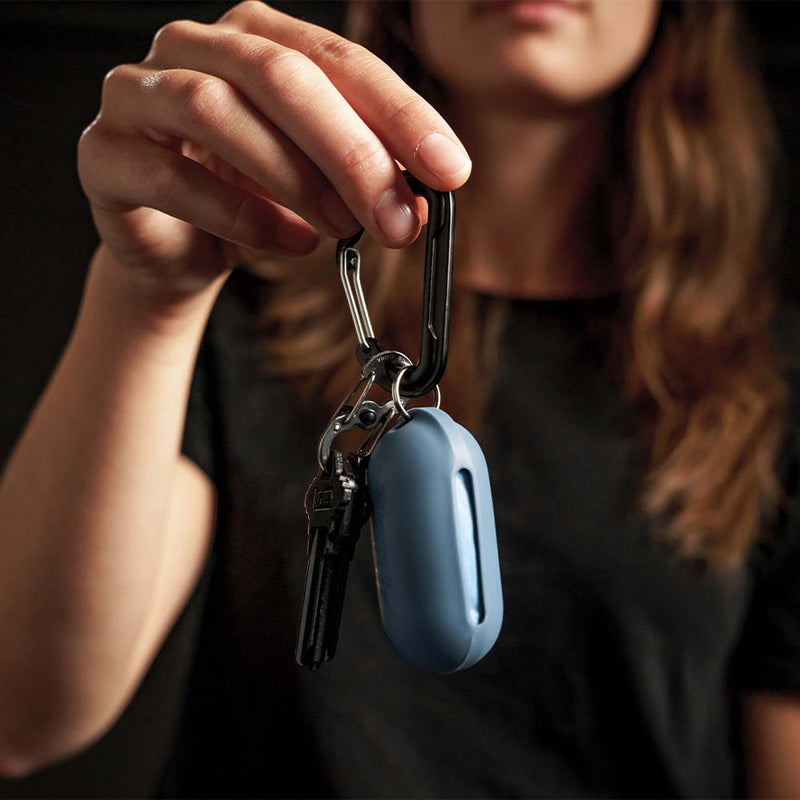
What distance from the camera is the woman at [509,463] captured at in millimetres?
Result: 638

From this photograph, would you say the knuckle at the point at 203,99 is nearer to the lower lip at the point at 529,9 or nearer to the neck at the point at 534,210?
the lower lip at the point at 529,9

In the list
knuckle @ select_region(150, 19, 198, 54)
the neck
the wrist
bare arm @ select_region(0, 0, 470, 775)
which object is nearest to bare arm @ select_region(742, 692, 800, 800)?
the neck

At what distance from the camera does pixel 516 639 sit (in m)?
0.79

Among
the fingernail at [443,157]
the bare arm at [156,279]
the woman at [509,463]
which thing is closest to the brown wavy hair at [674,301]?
the woman at [509,463]

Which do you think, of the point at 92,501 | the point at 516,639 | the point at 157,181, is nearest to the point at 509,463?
the point at 516,639

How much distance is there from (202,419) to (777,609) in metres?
0.56

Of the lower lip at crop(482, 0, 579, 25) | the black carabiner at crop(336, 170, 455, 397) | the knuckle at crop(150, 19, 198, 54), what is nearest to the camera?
the black carabiner at crop(336, 170, 455, 397)

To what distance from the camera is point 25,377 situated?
110cm

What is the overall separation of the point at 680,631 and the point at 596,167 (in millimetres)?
469

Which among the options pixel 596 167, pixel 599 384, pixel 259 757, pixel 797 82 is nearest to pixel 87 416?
pixel 259 757

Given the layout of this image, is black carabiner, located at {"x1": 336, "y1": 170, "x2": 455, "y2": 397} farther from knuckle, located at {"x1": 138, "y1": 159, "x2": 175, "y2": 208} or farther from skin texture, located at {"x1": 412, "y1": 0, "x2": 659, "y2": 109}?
skin texture, located at {"x1": 412, "y1": 0, "x2": 659, "y2": 109}

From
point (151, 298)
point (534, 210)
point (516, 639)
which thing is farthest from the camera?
point (534, 210)

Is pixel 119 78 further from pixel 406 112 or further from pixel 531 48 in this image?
pixel 531 48

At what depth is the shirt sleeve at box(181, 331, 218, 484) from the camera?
0.83 meters
